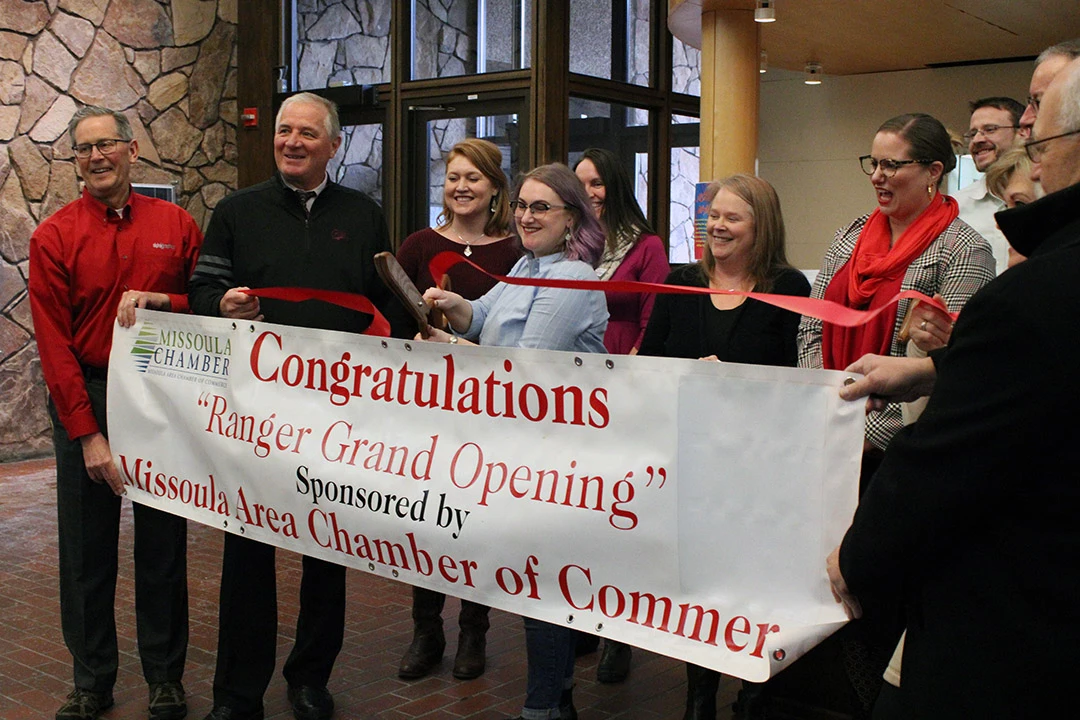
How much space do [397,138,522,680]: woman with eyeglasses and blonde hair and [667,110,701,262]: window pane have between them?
283 inches

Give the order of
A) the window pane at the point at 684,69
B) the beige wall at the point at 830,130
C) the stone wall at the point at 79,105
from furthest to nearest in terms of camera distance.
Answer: the window pane at the point at 684,69 < the beige wall at the point at 830,130 < the stone wall at the point at 79,105

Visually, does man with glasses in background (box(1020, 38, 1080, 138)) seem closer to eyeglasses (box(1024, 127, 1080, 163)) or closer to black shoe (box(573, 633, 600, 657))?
eyeglasses (box(1024, 127, 1080, 163))

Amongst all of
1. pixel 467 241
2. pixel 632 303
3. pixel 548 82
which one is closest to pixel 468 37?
pixel 548 82

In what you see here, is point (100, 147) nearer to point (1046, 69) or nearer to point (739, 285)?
point (739, 285)

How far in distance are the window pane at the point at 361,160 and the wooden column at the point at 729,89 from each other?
3857mm

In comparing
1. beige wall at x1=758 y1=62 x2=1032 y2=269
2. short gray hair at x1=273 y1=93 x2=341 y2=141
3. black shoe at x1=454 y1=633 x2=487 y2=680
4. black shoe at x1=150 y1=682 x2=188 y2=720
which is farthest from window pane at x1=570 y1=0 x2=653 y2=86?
black shoe at x1=150 y1=682 x2=188 y2=720

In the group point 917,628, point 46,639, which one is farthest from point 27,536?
point 917,628

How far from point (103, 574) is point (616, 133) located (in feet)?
26.4

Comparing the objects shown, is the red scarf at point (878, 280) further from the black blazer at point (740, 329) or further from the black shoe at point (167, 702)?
the black shoe at point (167, 702)

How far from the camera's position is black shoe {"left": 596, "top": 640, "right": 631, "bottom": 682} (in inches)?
178

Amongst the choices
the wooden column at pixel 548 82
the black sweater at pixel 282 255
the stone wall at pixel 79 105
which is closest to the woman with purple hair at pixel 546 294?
the black sweater at pixel 282 255

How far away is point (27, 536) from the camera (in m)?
6.95

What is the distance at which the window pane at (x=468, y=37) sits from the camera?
10.3m

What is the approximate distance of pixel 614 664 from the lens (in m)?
4.56
